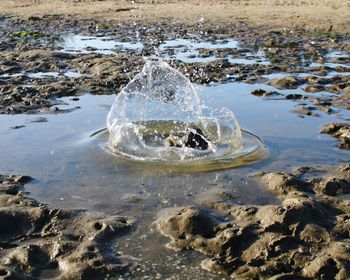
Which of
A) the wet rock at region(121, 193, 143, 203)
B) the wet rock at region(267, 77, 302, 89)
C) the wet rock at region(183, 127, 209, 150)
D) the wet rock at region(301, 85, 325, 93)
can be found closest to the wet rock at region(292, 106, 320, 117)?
the wet rock at region(301, 85, 325, 93)

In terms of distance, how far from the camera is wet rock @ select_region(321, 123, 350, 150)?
288 inches

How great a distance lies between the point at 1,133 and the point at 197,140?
3.00 meters

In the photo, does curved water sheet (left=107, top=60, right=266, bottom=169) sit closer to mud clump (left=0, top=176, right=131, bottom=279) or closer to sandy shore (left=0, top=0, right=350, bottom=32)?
mud clump (left=0, top=176, right=131, bottom=279)

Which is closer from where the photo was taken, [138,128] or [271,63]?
[138,128]

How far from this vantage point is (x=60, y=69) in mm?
12750

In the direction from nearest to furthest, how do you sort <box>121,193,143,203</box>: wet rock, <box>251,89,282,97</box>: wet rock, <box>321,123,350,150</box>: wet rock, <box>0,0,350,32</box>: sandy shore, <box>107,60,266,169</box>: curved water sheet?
<box>121,193,143,203</box>: wet rock → <box>107,60,266,169</box>: curved water sheet → <box>321,123,350,150</box>: wet rock → <box>251,89,282,97</box>: wet rock → <box>0,0,350,32</box>: sandy shore

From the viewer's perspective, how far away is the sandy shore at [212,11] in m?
19.1

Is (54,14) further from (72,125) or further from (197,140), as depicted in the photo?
(197,140)

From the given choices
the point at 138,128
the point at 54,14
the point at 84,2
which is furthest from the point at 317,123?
the point at 84,2

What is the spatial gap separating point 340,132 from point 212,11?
592 inches

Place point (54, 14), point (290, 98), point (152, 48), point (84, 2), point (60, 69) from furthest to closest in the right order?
1. point (84, 2)
2. point (54, 14)
3. point (152, 48)
4. point (60, 69)
5. point (290, 98)

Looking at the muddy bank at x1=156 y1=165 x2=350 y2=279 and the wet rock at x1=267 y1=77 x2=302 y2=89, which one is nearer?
the muddy bank at x1=156 y1=165 x2=350 y2=279

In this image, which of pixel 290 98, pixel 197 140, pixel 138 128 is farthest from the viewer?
pixel 290 98

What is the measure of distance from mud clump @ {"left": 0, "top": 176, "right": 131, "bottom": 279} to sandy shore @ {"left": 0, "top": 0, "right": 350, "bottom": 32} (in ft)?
46.8
